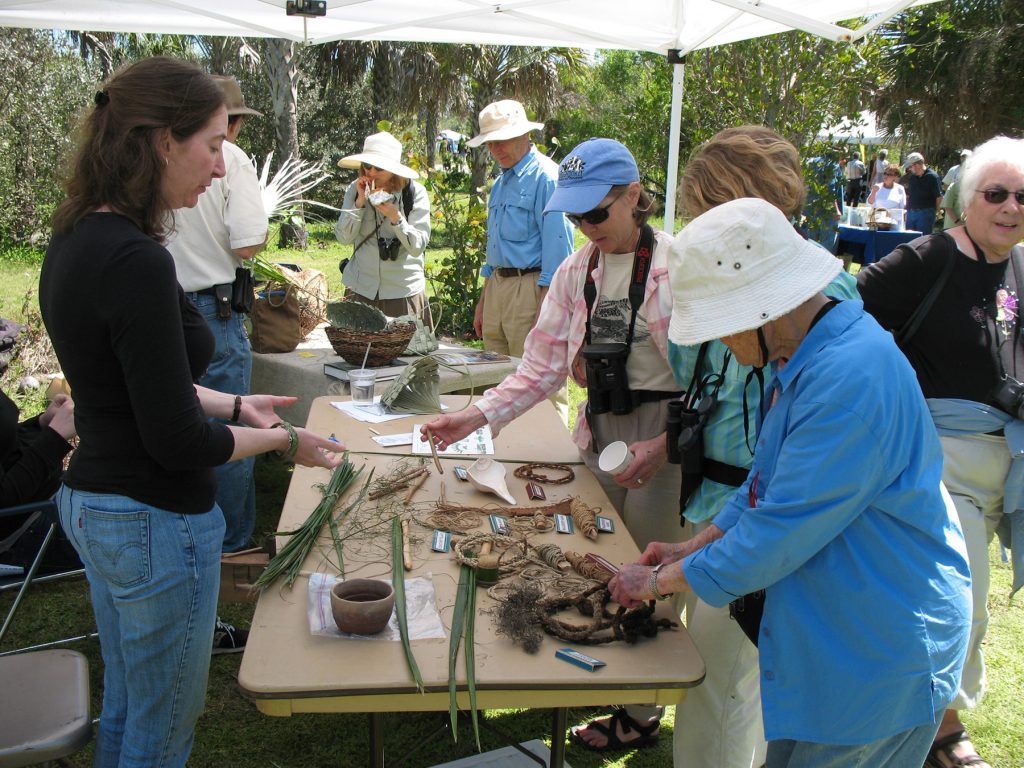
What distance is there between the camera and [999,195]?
2.53 metres

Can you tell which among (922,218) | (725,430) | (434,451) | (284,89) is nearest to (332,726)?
(434,451)

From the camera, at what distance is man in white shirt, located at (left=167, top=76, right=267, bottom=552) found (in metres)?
3.53

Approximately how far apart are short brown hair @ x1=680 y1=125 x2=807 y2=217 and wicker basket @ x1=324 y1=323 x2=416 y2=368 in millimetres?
1991

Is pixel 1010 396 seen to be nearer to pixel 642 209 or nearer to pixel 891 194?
pixel 642 209

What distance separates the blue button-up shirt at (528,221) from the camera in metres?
4.69

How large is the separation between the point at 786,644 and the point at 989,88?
1606 cm

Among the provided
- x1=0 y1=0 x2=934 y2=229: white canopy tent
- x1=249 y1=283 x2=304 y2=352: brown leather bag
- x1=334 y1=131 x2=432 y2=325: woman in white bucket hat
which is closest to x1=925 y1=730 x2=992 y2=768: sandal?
x1=249 y1=283 x2=304 y2=352: brown leather bag

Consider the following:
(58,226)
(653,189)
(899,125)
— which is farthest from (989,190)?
(899,125)

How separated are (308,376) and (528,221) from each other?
A: 159 centimetres

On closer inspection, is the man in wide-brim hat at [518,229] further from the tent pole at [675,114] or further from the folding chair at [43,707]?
the folding chair at [43,707]

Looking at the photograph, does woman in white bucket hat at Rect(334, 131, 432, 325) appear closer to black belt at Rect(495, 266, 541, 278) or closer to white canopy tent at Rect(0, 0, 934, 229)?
black belt at Rect(495, 266, 541, 278)

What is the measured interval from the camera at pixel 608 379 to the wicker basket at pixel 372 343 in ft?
5.26

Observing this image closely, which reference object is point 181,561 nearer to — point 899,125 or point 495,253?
point 495,253

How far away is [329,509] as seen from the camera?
2.27 m
